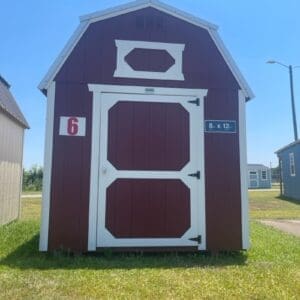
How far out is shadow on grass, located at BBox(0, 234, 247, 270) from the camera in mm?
5195

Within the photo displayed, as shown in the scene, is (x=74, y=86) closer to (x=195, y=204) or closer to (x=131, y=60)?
(x=131, y=60)

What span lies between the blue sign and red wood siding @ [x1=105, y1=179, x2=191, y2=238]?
0.98 m

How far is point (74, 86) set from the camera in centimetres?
607

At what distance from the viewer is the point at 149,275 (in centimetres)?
473

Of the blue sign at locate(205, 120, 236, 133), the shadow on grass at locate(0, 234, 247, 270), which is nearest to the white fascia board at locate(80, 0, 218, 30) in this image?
the blue sign at locate(205, 120, 236, 133)

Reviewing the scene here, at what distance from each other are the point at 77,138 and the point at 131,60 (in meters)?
1.48

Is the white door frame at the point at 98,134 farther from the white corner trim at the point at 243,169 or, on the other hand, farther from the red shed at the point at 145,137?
the white corner trim at the point at 243,169

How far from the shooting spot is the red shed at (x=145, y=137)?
5.89 metres

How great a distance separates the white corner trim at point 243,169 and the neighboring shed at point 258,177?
112 ft

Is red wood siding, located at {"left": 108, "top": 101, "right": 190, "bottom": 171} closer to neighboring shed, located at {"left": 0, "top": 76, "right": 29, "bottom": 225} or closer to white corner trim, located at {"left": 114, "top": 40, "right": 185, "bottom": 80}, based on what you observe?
white corner trim, located at {"left": 114, "top": 40, "right": 185, "bottom": 80}

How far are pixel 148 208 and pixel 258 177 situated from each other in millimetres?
35544

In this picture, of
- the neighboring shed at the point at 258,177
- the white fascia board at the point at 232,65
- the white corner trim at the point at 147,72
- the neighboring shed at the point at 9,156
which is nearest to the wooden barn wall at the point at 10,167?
the neighboring shed at the point at 9,156

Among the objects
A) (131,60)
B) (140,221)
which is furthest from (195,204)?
(131,60)

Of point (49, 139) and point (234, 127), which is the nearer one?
point (49, 139)
